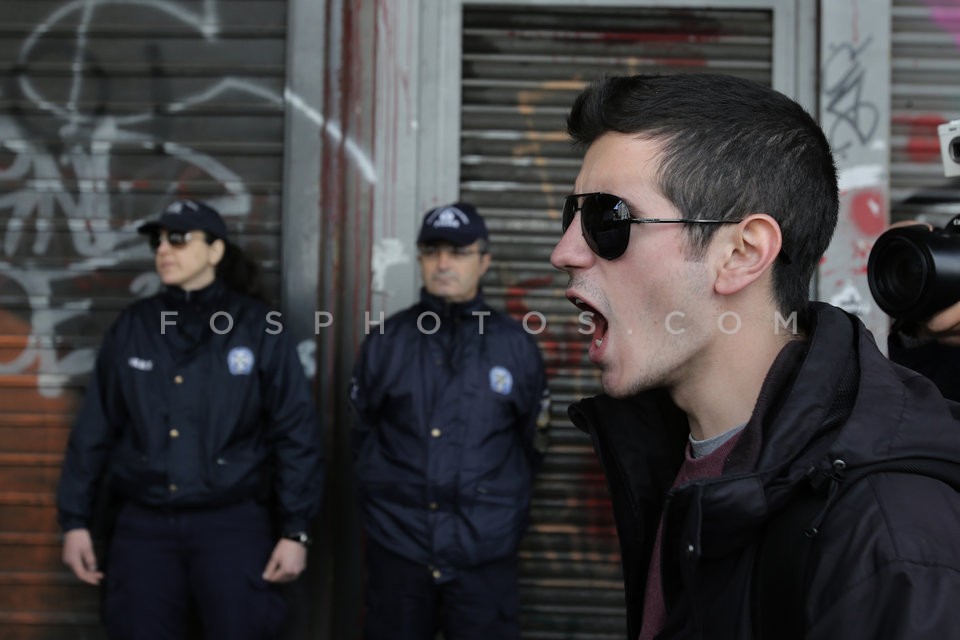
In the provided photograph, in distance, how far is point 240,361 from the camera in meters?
4.03

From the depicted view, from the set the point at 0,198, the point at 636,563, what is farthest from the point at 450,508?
the point at 0,198

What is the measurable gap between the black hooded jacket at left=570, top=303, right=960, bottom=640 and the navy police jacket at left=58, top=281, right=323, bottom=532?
Answer: 2.79 metres

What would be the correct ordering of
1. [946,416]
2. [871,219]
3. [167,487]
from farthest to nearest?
[871,219], [167,487], [946,416]

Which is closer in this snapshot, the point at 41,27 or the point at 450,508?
the point at 450,508

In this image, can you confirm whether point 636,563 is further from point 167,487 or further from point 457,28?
point 457,28

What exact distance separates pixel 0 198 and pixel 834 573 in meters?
4.74

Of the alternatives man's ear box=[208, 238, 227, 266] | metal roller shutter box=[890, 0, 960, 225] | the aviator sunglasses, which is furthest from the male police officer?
the aviator sunglasses

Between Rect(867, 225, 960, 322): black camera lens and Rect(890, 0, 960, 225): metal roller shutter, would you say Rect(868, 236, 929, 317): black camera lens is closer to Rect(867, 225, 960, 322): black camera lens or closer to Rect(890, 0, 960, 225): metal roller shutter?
Rect(867, 225, 960, 322): black camera lens

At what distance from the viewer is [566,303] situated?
16.0ft

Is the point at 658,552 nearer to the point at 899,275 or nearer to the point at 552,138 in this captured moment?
the point at 899,275

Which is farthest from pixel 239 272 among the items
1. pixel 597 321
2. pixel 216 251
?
pixel 597 321

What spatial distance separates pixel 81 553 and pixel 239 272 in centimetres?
142

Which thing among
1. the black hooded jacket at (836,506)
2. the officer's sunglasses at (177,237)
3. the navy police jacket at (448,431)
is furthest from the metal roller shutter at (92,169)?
the black hooded jacket at (836,506)

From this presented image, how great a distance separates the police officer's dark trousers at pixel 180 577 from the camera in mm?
3812
